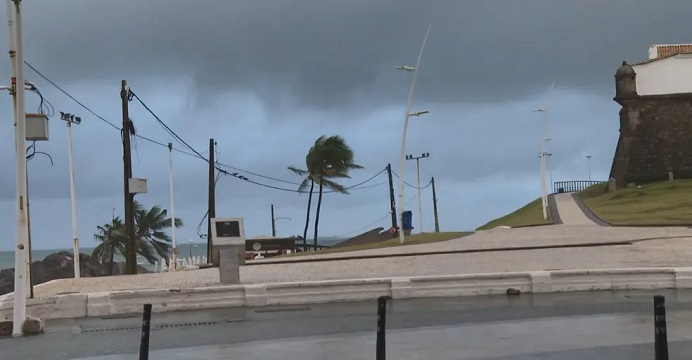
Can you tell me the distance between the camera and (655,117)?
5862 cm

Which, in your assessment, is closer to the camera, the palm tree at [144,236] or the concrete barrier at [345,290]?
the concrete barrier at [345,290]

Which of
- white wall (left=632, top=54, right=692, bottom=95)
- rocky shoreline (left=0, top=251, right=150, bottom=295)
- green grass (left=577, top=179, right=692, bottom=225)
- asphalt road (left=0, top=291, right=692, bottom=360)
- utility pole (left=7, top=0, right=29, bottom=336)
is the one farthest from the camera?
rocky shoreline (left=0, top=251, right=150, bottom=295)

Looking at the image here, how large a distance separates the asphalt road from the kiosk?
7.62ft

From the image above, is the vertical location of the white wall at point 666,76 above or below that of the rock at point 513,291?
above

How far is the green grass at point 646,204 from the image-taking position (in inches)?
1453

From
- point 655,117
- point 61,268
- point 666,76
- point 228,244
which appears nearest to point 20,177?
point 228,244

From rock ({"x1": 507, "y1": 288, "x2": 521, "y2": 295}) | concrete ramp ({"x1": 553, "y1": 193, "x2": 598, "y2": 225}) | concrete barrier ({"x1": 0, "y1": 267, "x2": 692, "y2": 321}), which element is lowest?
rock ({"x1": 507, "y1": 288, "x2": 521, "y2": 295})

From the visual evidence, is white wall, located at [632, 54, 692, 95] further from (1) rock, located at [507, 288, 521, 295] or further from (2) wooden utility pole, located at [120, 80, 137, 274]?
(1) rock, located at [507, 288, 521, 295]

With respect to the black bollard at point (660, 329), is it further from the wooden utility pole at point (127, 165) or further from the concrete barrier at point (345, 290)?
the wooden utility pole at point (127, 165)

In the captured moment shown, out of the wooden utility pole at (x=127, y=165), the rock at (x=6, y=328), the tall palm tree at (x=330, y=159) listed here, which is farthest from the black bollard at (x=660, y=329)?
the tall palm tree at (x=330, y=159)

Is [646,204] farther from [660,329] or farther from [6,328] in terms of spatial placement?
[660,329]

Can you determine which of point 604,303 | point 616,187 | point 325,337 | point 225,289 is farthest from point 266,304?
point 616,187

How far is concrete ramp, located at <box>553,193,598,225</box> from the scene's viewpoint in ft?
137

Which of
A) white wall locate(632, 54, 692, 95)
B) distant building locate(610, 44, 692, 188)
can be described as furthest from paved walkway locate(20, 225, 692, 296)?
white wall locate(632, 54, 692, 95)
